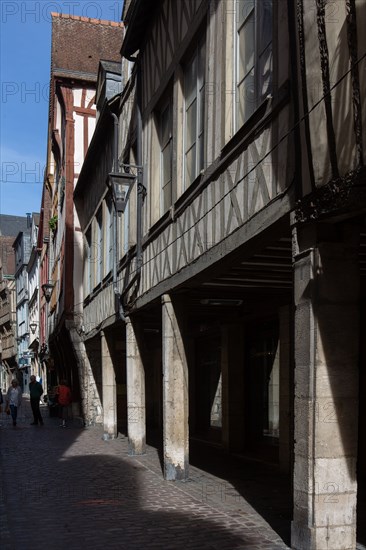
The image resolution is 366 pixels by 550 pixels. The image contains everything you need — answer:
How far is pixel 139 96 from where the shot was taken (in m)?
12.5

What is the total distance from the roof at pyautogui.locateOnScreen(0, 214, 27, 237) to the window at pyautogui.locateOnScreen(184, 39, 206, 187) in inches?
2683

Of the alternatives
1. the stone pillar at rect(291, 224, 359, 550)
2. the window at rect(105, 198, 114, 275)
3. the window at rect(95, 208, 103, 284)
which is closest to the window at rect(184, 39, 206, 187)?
the stone pillar at rect(291, 224, 359, 550)

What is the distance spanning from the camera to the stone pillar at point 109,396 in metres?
16.3

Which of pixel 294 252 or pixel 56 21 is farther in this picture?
pixel 56 21

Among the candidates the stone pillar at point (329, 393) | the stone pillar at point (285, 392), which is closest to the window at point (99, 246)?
the stone pillar at point (285, 392)

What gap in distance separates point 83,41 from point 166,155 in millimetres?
17747

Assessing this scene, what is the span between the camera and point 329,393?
5.21 meters

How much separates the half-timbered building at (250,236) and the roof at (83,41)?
10372 millimetres

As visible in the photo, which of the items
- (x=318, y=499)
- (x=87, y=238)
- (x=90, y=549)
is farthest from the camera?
(x=87, y=238)

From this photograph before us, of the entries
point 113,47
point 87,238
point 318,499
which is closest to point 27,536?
point 318,499

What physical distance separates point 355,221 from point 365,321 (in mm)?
4051

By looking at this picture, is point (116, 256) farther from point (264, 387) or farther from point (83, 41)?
point (83, 41)

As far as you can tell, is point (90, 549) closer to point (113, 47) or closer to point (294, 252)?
point (294, 252)

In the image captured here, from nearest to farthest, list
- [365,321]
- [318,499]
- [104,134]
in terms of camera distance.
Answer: [318,499]
[365,321]
[104,134]
